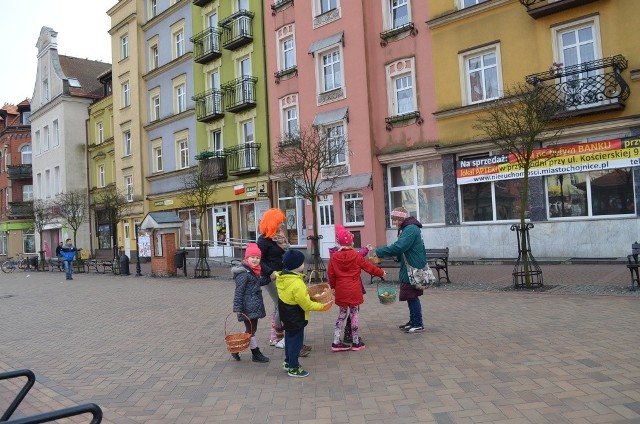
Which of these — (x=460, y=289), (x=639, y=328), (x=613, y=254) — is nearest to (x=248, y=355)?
(x=639, y=328)

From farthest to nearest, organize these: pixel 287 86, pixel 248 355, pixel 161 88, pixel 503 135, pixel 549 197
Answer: pixel 161 88, pixel 287 86, pixel 549 197, pixel 503 135, pixel 248 355

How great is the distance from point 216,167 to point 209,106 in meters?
3.46

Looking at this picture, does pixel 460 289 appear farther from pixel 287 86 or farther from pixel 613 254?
pixel 287 86

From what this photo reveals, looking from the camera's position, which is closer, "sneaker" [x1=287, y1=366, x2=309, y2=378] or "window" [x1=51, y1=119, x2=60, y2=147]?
"sneaker" [x1=287, y1=366, x2=309, y2=378]

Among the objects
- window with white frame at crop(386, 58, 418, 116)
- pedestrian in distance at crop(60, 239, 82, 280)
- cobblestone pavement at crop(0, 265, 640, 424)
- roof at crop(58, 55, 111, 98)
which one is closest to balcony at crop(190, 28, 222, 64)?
window with white frame at crop(386, 58, 418, 116)

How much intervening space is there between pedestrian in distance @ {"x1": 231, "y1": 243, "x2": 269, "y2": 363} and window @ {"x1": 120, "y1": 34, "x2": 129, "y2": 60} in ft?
109

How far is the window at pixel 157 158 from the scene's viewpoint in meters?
33.6

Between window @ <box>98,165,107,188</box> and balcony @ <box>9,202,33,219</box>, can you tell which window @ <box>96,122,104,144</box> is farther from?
balcony @ <box>9,202,33,219</box>

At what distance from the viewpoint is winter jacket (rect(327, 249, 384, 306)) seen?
683cm

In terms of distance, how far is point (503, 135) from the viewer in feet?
38.4

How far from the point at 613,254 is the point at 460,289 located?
20.0 feet

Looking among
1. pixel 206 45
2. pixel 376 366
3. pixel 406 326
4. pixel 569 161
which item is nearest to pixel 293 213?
pixel 206 45

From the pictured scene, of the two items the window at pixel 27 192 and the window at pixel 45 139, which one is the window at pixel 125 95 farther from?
the window at pixel 27 192

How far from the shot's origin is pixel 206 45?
2898 centimetres
